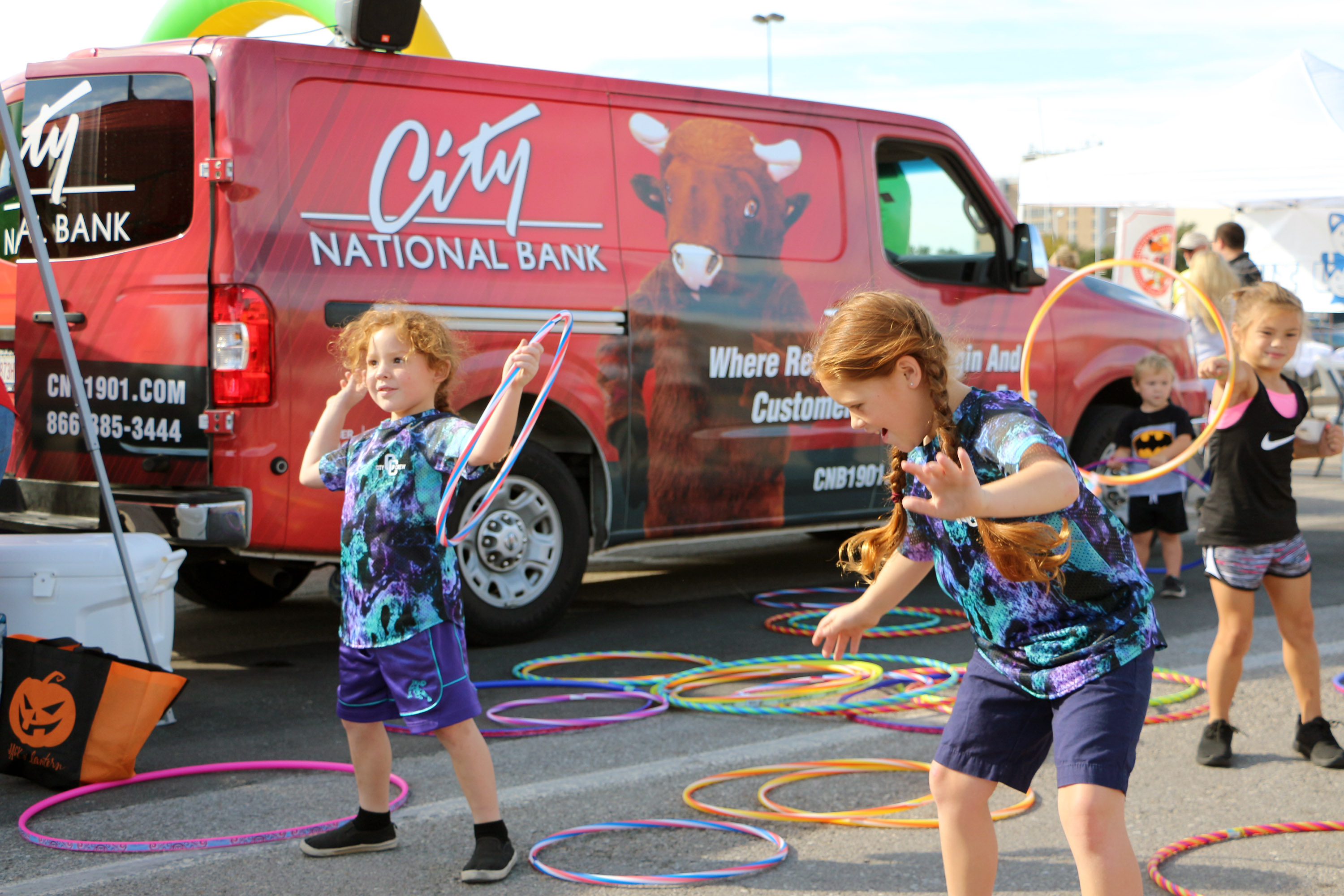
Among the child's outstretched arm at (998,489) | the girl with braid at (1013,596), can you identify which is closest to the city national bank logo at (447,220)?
the girl with braid at (1013,596)

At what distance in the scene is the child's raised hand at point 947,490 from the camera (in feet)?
7.44

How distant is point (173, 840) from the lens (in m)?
3.82

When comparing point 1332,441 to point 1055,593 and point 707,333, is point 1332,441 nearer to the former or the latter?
point 1055,593

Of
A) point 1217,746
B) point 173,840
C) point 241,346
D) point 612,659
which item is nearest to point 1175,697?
point 1217,746

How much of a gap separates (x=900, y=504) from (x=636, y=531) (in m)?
3.79

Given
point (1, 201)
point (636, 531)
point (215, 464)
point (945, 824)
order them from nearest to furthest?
point (945, 824), point (215, 464), point (1, 201), point (636, 531)

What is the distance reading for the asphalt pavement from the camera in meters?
3.57

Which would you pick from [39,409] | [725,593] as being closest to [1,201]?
[39,409]

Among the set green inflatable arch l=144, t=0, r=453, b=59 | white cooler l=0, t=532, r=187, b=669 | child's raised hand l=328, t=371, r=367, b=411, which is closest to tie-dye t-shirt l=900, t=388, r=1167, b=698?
child's raised hand l=328, t=371, r=367, b=411

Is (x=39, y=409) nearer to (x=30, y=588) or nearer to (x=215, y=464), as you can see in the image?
(x=215, y=464)

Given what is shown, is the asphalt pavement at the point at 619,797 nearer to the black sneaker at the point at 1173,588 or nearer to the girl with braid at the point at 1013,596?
the girl with braid at the point at 1013,596

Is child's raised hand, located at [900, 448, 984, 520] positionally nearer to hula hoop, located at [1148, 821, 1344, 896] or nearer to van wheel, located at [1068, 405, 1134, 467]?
hula hoop, located at [1148, 821, 1344, 896]

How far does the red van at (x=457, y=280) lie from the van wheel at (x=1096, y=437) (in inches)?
42.1

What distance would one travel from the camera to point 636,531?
6645 mm
